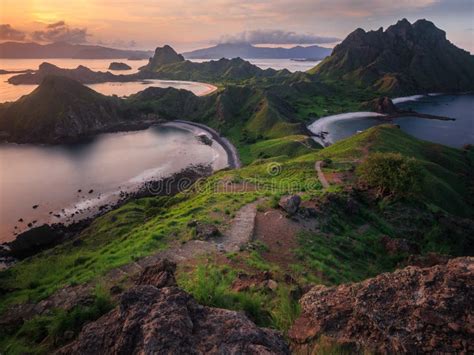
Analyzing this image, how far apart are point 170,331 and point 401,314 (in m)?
6.92

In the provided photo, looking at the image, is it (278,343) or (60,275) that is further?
(60,275)

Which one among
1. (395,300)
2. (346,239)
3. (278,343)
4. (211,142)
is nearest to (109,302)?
(278,343)

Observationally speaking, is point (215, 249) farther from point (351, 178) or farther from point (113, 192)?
point (113, 192)

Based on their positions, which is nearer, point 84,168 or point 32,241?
point 32,241

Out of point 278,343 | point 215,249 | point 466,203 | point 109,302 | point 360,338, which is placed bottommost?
point 466,203

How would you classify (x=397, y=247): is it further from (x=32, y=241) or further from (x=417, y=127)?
(x=417, y=127)

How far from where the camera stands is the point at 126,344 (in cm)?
703

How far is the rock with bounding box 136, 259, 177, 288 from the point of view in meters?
12.3

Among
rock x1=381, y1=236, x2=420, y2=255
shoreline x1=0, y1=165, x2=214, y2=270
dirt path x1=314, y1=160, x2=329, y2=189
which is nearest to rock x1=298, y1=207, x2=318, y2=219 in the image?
rock x1=381, y1=236, x2=420, y2=255

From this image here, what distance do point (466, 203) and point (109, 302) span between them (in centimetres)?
7362

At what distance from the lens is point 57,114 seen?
6447 inches

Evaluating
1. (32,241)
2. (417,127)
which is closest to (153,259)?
(32,241)

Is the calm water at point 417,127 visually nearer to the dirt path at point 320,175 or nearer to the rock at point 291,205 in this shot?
the dirt path at point 320,175

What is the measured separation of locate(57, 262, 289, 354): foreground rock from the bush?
4326 cm
